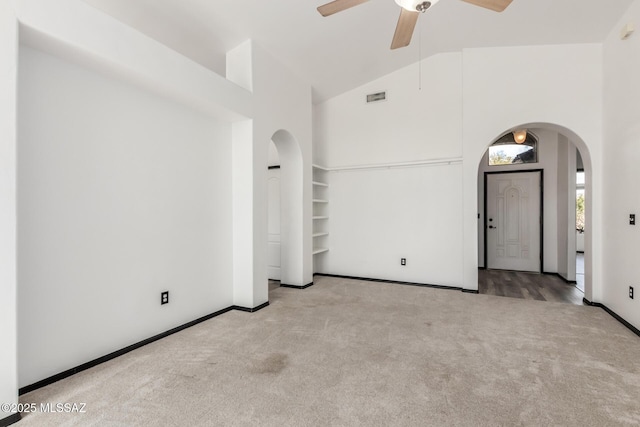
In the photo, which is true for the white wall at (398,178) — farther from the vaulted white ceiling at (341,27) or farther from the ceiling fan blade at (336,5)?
the ceiling fan blade at (336,5)

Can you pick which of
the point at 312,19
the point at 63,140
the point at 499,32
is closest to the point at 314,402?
the point at 63,140

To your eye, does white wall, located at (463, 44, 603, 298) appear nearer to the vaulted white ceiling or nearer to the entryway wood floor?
the vaulted white ceiling

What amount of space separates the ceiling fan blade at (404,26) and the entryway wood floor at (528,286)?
3.55 metres

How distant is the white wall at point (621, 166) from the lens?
301cm

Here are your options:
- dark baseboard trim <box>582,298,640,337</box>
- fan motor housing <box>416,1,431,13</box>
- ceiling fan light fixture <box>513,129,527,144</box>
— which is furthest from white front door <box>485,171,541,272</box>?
fan motor housing <box>416,1,431,13</box>

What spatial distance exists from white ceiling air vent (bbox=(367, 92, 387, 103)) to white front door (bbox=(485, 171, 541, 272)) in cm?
288

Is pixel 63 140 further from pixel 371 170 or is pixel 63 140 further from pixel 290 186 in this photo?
pixel 371 170

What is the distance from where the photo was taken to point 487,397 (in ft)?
6.36

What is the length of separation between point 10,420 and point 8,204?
118 centimetres

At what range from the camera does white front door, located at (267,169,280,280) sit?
17.5 feet

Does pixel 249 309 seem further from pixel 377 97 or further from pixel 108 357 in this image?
pixel 377 97

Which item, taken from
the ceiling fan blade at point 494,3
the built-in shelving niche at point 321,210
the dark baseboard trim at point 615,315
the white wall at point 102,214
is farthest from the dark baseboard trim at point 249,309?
the dark baseboard trim at point 615,315

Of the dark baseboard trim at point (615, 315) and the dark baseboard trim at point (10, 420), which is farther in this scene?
the dark baseboard trim at point (615, 315)

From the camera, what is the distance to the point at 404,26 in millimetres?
2438
